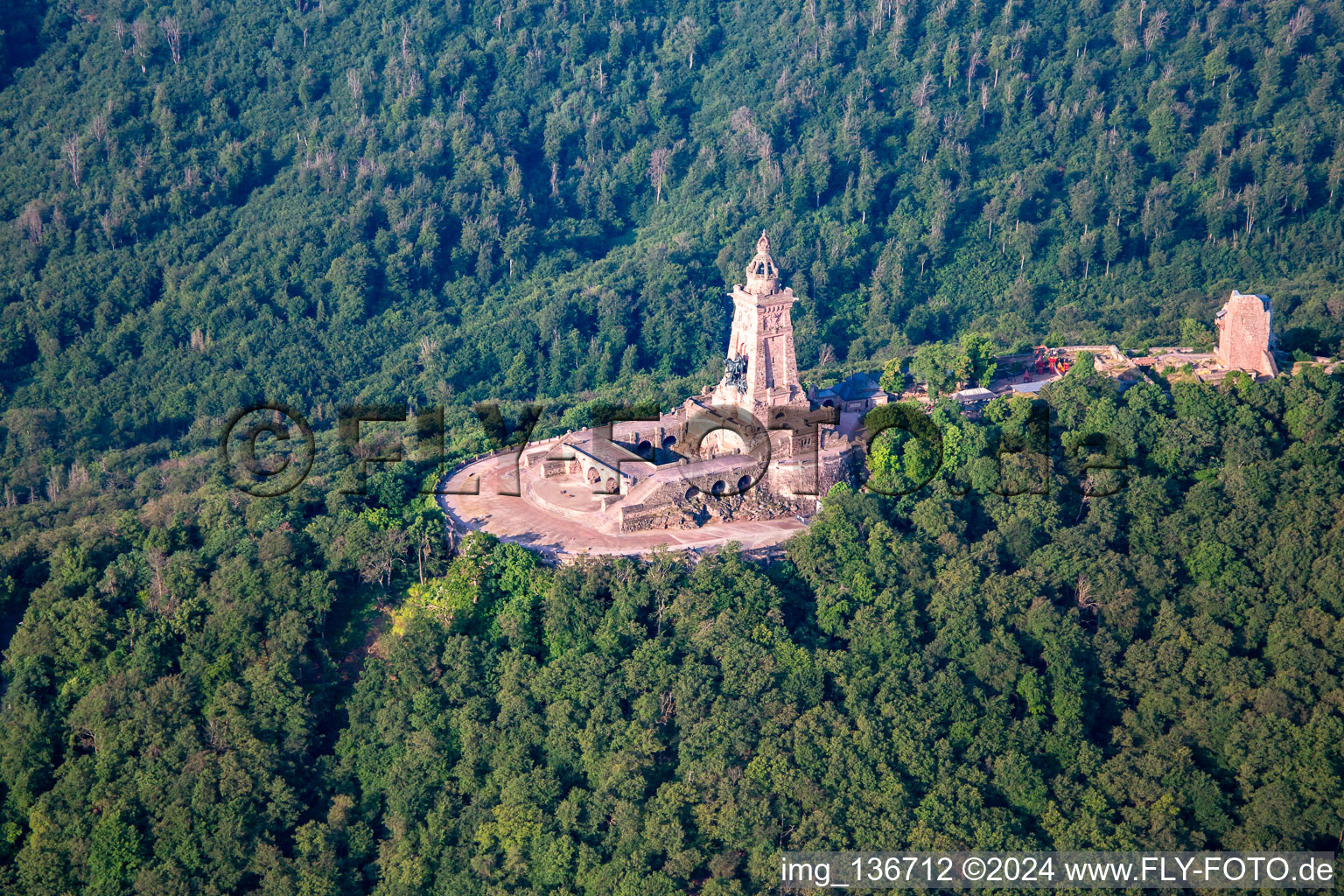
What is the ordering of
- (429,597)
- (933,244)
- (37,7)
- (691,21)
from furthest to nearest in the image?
(691,21) < (37,7) < (933,244) < (429,597)

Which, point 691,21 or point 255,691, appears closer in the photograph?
point 255,691

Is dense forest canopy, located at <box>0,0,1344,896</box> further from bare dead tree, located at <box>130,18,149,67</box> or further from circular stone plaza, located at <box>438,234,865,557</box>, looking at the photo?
circular stone plaza, located at <box>438,234,865,557</box>

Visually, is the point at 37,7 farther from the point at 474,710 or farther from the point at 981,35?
the point at 474,710

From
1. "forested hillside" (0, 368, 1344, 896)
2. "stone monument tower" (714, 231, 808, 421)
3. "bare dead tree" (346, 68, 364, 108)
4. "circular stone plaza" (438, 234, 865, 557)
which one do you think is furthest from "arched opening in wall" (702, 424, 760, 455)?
"bare dead tree" (346, 68, 364, 108)

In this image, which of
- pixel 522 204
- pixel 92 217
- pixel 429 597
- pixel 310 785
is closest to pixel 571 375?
pixel 522 204

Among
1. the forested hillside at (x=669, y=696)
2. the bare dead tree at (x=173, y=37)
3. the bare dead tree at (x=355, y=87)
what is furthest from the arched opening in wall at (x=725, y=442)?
the bare dead tree at (x=173, y=37)
